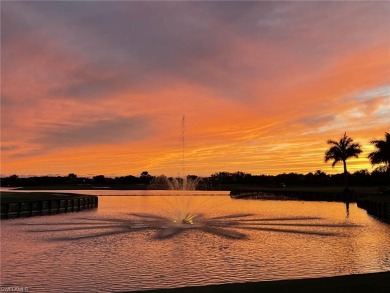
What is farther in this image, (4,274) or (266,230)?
(266,230)

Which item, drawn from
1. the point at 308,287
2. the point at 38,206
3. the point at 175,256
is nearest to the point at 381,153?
the point at 38,206

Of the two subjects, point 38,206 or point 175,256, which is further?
point 38,206

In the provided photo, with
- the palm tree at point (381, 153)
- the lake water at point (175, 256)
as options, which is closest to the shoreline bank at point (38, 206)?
the lake water at point (175, 256)

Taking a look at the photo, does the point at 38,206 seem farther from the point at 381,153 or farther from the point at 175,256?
the point at 381,153

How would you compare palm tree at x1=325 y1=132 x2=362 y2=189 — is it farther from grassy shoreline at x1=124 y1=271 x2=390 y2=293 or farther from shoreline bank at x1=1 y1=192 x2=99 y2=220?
grassy shoreline at x1=124 y1=271 x2=390 y2=293

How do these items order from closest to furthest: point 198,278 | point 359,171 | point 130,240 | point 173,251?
point 198,278, point 173,251, point 130,240, point 359,171

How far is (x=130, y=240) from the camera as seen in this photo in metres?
27.2

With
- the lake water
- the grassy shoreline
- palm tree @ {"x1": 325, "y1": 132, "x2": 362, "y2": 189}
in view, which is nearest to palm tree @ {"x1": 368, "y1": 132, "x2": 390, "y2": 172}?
palm tree @ {"x1": 325, "y1": 132, "x2": 362, "y2": 189}

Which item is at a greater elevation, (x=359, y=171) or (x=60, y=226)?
(x=359, y=171)

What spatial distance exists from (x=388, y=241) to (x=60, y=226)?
25.3 metres

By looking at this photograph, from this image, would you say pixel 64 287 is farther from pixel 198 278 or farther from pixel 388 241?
pixel 388 241

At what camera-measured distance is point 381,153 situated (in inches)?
2987

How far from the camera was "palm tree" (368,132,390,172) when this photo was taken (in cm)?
7506

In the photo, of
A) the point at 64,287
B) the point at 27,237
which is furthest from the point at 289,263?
the point at 27,237
